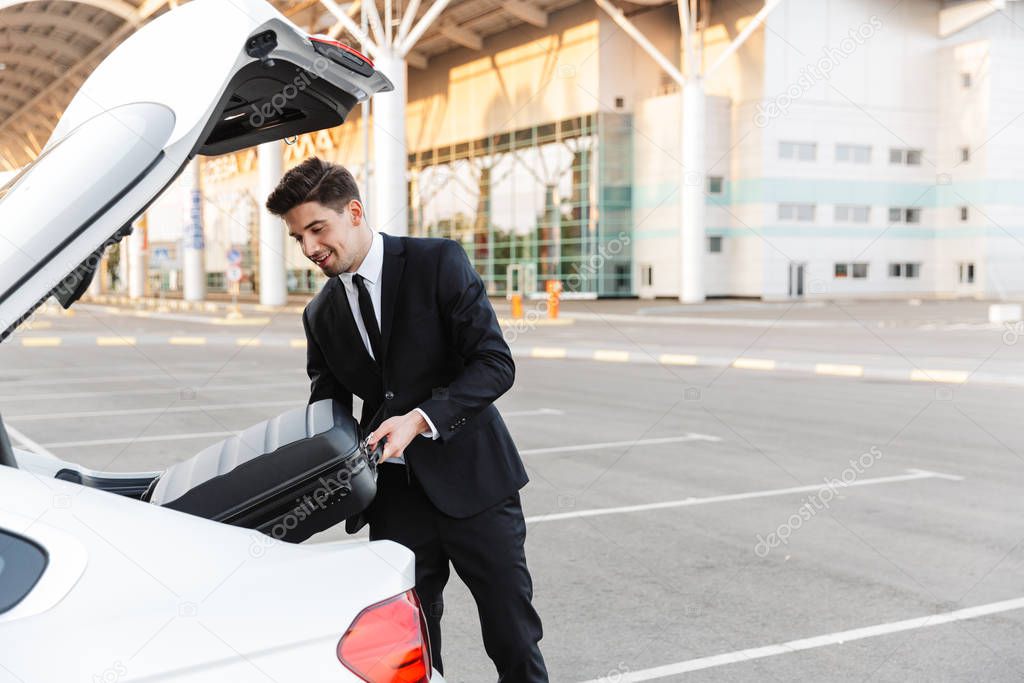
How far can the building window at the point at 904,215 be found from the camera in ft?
168

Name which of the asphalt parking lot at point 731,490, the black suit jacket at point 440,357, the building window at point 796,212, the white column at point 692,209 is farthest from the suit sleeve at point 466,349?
the building window at point 796,212

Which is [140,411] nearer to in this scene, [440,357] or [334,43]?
[440,357]

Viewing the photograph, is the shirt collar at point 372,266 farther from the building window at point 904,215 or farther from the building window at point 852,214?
the building window at point 904,215

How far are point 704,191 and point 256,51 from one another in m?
46.1

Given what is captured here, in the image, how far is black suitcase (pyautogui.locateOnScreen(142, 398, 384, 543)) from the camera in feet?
7.08

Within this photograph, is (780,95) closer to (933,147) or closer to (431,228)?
(933,147)

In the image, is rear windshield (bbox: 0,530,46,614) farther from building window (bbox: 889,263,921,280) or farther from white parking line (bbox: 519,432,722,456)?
building window (bbox: 889,263,921,280)

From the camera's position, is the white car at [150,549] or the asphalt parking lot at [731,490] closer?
the white car at [150,549]

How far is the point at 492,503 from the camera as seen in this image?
2713 mm

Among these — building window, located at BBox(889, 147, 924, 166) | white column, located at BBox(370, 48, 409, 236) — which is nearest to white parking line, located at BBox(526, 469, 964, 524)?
white column, located at BBox(370, 48, 409, 236)

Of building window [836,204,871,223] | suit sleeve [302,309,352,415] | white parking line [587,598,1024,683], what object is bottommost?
white parking line [587,598,1024,683]

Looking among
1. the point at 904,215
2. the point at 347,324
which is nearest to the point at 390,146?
the point at 904,215

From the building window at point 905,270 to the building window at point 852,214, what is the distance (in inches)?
119

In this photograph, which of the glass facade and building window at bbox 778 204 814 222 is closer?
building window at bbox 778 204 814 222
